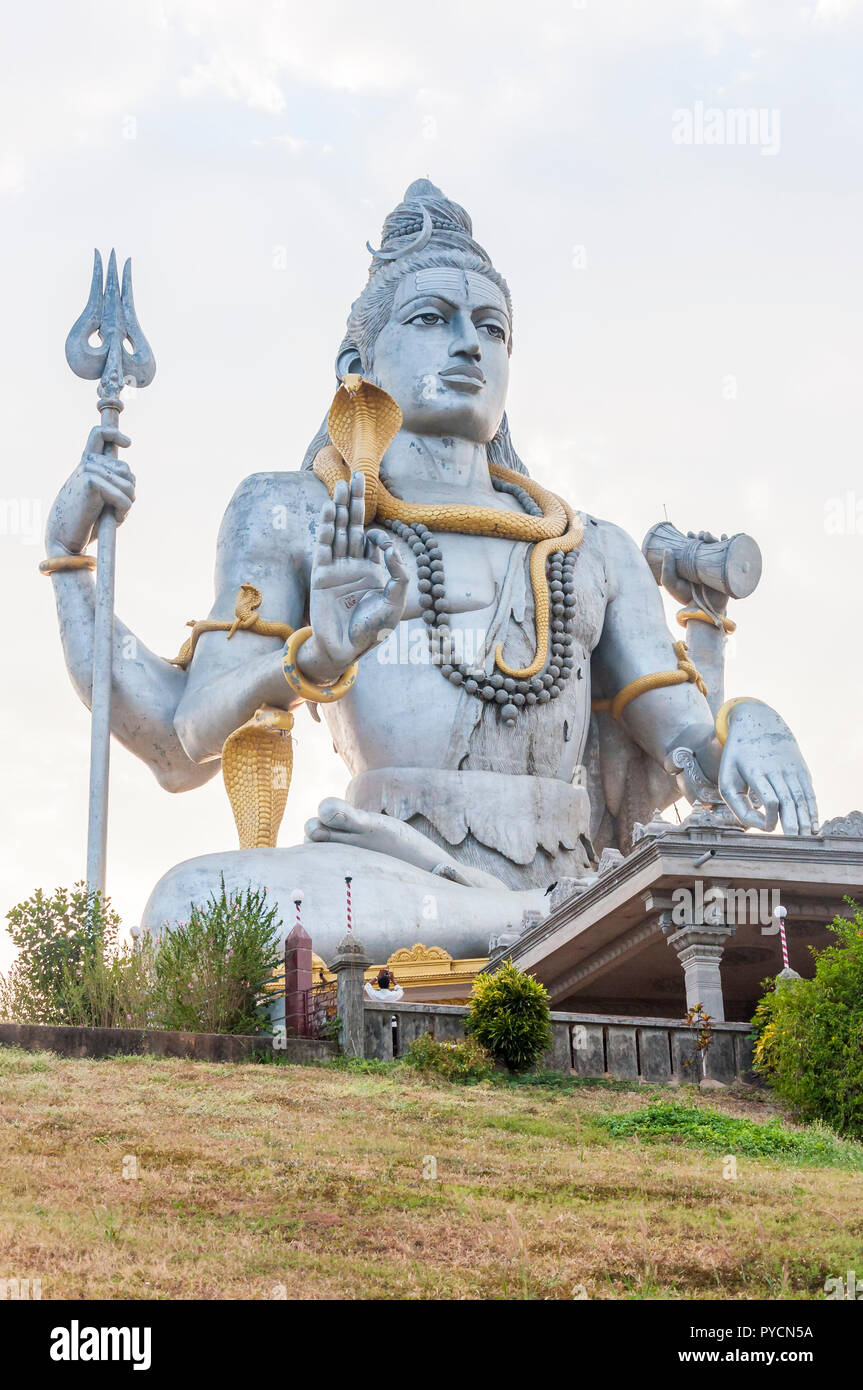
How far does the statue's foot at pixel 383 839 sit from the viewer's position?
58.0 feet

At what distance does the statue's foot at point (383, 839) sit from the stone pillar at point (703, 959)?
3104 millimetres

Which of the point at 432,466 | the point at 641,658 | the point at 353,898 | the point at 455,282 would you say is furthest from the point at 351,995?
the point at 455,282

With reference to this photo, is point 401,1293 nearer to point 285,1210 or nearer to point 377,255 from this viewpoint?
point 285,1210

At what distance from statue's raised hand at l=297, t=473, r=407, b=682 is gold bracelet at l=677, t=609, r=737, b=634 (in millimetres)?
5682

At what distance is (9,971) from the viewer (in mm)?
15562

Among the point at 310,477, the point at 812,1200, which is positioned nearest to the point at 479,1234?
the point at 812,1200

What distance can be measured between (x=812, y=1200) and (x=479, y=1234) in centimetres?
214

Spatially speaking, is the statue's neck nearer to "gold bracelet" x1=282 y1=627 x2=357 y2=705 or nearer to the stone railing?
"gold bracelet" x1=282 y1=627 x2=357 y2=705

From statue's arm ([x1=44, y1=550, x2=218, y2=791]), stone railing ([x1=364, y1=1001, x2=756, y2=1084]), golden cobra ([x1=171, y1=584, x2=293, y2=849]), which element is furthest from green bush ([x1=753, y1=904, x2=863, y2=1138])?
statue's arm ([x1=44, y1=550, x2=218, y2=791])

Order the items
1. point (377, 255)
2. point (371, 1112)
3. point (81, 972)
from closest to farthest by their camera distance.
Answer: point (371, 1112), point (81, 972), point (377, 255)

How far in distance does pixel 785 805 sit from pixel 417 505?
15.4 ft

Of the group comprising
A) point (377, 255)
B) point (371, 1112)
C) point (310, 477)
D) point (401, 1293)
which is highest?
point (377, 255)

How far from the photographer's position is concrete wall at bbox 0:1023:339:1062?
1344 cm

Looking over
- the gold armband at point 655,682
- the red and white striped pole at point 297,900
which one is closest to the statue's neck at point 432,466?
the gold armband at point 655,682
